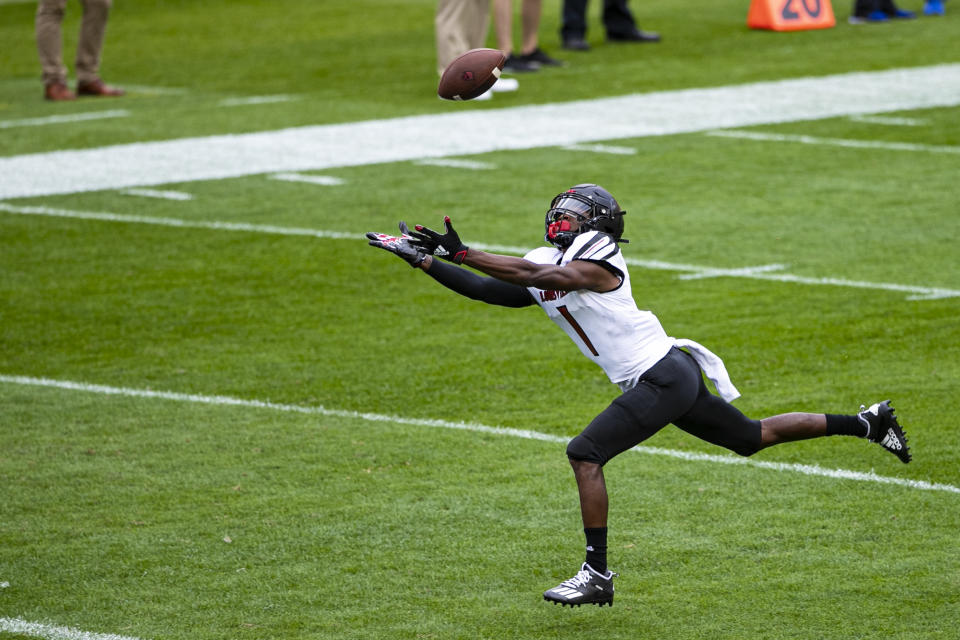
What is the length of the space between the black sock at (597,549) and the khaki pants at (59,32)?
42.0 feet

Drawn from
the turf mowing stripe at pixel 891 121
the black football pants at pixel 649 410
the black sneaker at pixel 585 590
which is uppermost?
the black football pants at pixel 649 410

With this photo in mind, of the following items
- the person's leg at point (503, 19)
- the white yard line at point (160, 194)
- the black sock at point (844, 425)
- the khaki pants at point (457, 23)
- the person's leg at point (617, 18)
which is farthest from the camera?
the person's leg at point (617, 18)

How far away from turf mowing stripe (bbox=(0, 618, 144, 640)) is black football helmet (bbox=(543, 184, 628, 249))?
217 centimetres

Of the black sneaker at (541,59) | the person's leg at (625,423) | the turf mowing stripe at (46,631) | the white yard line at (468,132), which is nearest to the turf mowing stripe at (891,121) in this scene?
the white yard line at (468,132)

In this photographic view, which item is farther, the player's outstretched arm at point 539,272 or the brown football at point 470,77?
the brown football at point 470,77

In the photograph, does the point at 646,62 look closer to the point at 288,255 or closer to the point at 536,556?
the point at 288,255

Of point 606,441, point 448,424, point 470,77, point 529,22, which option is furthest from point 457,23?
point 606,441

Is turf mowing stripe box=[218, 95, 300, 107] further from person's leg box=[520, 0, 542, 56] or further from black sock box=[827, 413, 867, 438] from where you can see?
black sock box=[827, 413, 867, 438]

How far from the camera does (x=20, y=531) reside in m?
6.97

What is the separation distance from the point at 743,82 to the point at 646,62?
1822mm

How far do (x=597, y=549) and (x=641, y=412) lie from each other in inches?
21.2

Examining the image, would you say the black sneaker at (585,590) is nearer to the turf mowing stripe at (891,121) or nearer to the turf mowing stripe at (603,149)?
the turf mowing stripe at (603,149)

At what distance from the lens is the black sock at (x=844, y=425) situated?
6727 millimetres

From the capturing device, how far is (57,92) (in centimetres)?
1830
